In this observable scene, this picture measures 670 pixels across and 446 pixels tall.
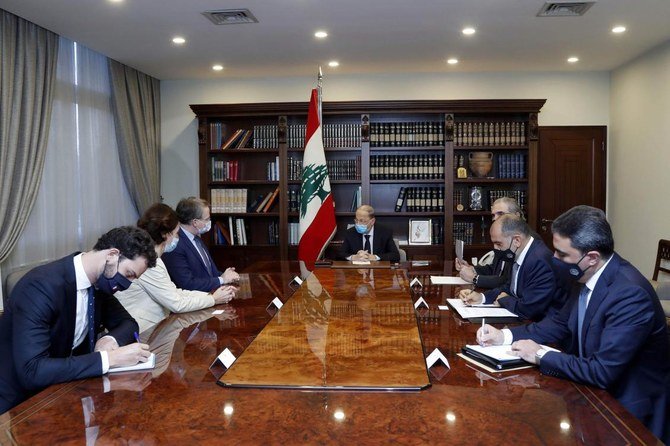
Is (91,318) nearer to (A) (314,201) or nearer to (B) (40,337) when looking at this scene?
(B) (40,337)

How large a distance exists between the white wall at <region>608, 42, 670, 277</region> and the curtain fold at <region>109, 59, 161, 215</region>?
5384 millimetres

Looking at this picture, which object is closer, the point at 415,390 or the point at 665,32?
the point at 415,390

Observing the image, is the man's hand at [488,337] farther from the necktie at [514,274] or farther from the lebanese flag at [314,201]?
the lebanese flag at [314,201]

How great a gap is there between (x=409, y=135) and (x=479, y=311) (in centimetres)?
410

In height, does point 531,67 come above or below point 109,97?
above

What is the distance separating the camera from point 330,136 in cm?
666

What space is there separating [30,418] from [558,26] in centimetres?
478

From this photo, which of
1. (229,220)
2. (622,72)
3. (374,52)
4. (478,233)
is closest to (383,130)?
(374,52)

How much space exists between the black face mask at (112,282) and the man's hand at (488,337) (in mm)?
1391

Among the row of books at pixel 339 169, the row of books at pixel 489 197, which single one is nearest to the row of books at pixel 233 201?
the row of books at pixel 339 169

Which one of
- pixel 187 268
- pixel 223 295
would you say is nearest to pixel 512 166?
pixel 187 268

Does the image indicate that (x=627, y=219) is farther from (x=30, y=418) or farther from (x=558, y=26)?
(x=30, y=418)

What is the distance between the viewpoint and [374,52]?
225 inches

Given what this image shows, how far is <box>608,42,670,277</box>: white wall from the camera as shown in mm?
5508
